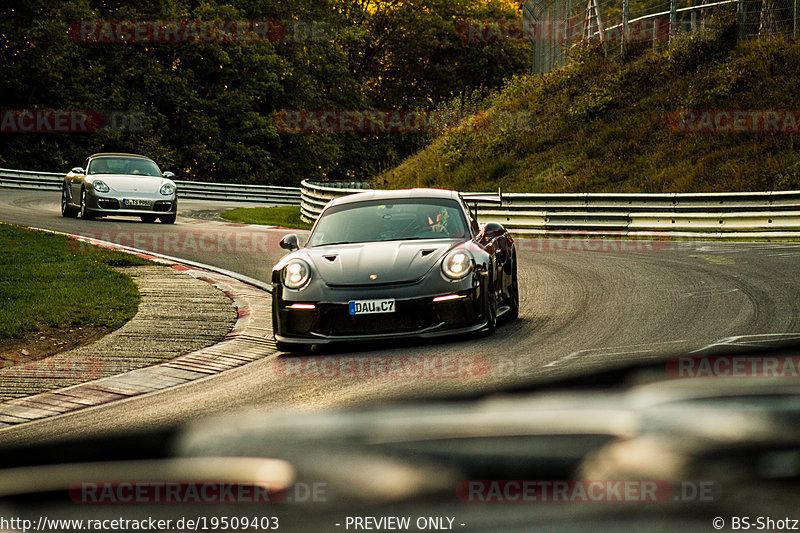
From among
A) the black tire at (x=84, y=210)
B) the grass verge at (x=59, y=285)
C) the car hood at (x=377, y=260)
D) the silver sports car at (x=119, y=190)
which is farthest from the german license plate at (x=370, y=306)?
the black tire at (x=84, y=210)

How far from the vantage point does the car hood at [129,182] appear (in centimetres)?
2088

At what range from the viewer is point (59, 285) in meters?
11.8

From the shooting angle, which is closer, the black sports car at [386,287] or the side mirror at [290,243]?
the black sports car at [386,287]

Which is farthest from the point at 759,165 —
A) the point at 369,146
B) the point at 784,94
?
the point at 369,146

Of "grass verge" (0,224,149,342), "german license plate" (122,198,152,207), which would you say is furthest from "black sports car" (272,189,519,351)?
"german license plate" (122,198,152,207)

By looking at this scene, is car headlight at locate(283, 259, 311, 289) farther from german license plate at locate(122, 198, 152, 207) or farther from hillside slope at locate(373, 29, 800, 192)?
hillside slope at locate(373, 29, 800, 192)

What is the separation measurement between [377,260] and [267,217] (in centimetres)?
2127

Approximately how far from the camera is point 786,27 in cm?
2875

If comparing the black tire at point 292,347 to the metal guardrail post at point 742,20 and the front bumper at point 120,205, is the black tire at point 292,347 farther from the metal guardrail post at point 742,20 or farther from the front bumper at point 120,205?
the metal guardrail post at point 742,20

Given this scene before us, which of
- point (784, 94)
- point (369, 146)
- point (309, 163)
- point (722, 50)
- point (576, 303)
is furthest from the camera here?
point (369, 146)

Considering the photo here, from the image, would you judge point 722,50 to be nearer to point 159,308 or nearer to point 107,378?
point 159,308

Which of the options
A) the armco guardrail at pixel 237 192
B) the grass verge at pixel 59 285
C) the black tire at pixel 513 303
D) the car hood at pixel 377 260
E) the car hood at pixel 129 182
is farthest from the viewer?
the armco guardrail at pixel 237 192

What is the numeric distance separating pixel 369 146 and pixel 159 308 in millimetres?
48416

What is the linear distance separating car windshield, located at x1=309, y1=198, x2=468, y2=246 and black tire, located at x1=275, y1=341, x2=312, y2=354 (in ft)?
3.90
